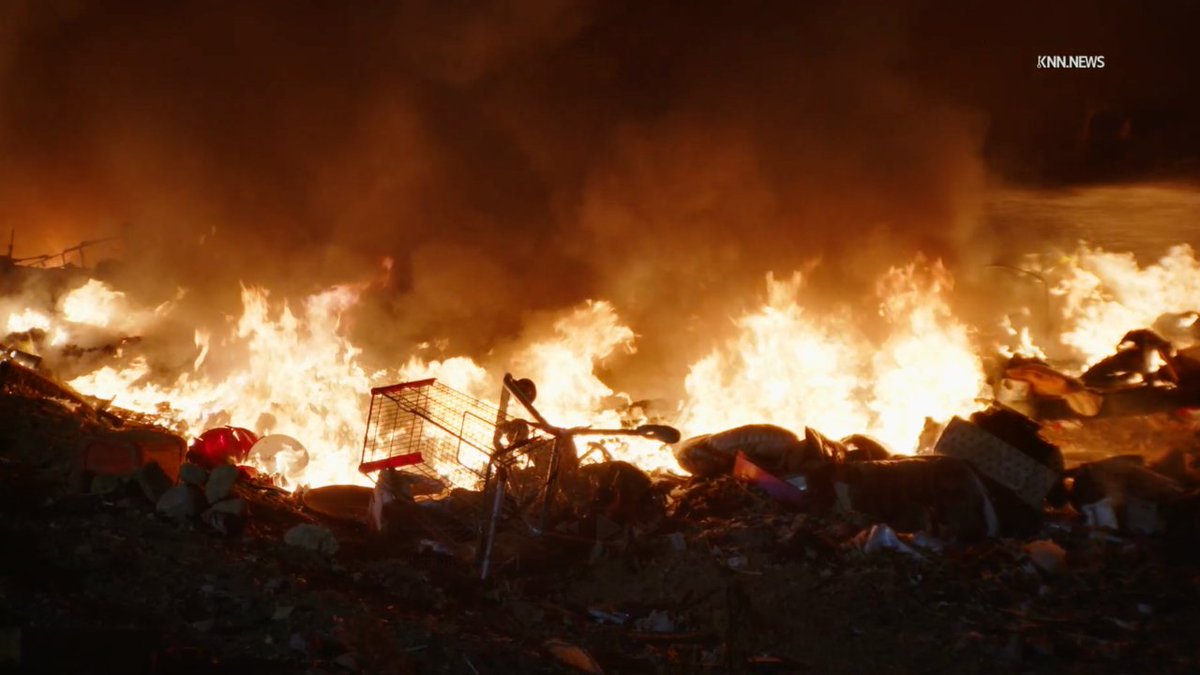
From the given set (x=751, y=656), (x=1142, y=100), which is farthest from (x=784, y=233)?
(x=751, y=656)

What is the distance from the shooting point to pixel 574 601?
5.70 m

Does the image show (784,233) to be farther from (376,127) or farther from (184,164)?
(184,164)

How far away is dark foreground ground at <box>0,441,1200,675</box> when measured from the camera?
429 centimetres

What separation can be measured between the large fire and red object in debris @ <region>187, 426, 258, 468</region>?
0.31 meters

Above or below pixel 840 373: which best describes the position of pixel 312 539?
below

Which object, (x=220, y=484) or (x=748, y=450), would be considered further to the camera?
(x=748, y=450)

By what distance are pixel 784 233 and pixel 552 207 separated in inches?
133

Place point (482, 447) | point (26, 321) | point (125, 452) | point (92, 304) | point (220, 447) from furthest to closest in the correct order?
point (92, 304) → point (26, 321) → point (220, 447) → point (482, 447) → point (125, 452)

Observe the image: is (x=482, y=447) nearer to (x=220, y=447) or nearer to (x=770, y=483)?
(x=770, y=483)

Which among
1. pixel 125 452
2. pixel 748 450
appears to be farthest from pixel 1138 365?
pixel 125 452

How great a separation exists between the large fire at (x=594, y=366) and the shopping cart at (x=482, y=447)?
162 cm

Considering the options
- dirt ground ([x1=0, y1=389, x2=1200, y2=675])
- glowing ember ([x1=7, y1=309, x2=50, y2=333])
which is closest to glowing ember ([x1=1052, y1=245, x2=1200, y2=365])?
dirt ground ([x1=0, y1=389, x2=1200, y2=675])

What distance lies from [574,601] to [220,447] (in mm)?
3686

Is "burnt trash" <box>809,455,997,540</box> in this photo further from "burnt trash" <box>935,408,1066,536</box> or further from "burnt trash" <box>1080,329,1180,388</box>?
"burnt trash" <box>1080,329,1180,388</box>
